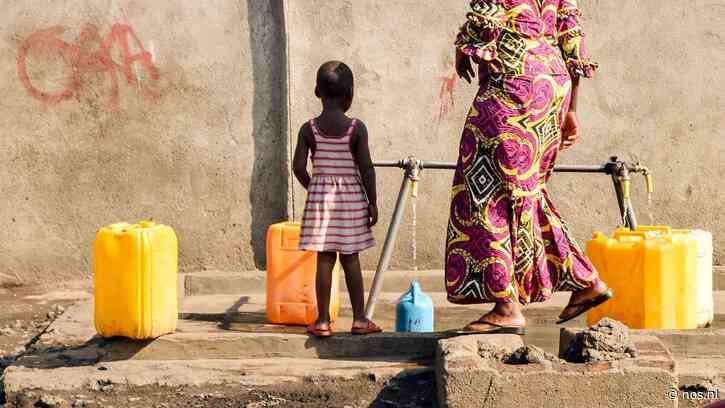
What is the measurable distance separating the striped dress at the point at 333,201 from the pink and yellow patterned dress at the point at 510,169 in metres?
0.44

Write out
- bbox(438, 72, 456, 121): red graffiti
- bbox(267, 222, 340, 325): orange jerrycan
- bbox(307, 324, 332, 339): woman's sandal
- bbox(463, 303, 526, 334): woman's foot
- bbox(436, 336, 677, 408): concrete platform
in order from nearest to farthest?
bbox(436, 336, 677, 408): concrete platform < bbox(463, 303, 526, 334): woman's foot < bbox(307, 324, 332, 339): woman's sandal < bbox(267, 222, 340, 325): orange jerrycan < bbox(438, 72, 456, 121): red graffiti

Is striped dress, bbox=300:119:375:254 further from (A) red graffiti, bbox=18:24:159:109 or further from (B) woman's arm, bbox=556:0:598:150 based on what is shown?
(A) red graffiti, bbox=18:24:159:109

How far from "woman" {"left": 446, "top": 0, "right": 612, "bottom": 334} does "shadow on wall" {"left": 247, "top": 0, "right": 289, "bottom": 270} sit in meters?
2.84

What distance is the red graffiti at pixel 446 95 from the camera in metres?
7.10

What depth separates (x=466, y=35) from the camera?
14.2 ft

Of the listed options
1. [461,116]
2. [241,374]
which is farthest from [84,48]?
[241,374]

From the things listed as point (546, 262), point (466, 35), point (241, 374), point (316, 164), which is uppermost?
point (466, 35)

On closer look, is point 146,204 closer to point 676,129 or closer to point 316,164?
point 316,164

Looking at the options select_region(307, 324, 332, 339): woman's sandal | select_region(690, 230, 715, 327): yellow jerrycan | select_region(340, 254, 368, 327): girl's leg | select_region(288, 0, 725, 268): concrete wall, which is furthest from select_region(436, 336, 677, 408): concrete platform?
select_region(288, 0, 725, 268): concrete wall

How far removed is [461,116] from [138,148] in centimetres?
205

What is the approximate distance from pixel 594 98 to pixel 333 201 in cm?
320

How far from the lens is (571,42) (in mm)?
4422

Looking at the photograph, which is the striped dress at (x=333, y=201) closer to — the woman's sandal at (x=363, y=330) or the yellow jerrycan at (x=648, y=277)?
the woman's sandal at (x=363, y=330)

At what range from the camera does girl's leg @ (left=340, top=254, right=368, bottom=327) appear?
458cm
